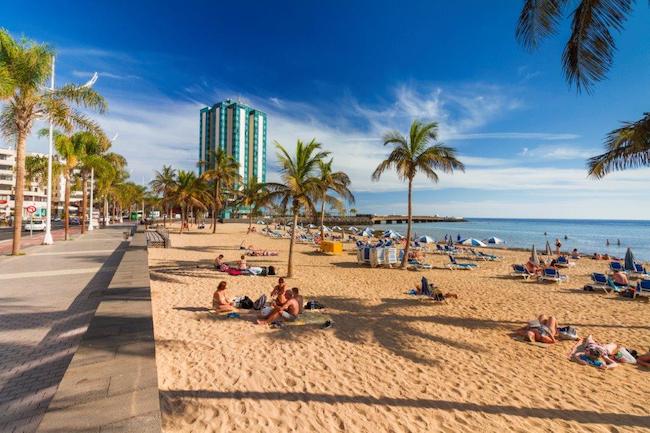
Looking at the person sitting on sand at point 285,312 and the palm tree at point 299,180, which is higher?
the palm tree at point 299,180

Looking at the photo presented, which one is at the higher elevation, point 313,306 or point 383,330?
point 313,306

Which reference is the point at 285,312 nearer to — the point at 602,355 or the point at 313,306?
the point at 313,306

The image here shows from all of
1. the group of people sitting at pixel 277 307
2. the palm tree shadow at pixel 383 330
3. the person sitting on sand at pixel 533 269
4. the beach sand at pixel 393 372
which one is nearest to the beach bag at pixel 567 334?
the beach sand at pixel 393 372

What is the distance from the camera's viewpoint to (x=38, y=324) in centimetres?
628

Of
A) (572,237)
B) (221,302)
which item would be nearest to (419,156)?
(221,302)

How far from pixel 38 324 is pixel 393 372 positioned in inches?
270

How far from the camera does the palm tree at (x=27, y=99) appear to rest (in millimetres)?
13469

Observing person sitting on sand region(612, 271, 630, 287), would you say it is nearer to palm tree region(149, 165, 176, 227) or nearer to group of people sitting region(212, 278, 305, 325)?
group of people sitting region(212, 278, 305, 325)

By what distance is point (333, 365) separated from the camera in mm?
5254

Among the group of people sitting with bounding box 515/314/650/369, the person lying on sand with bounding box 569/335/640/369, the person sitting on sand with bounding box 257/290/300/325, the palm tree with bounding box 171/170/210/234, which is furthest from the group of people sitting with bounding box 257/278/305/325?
the palm tree with bounding box 171/170/210/234

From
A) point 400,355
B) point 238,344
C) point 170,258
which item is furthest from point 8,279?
point 400,355

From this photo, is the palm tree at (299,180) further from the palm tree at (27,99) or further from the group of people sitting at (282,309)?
the palm tree at (27,99)

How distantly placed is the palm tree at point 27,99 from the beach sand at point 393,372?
11001 mm

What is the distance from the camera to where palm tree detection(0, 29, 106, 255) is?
13469 mm
